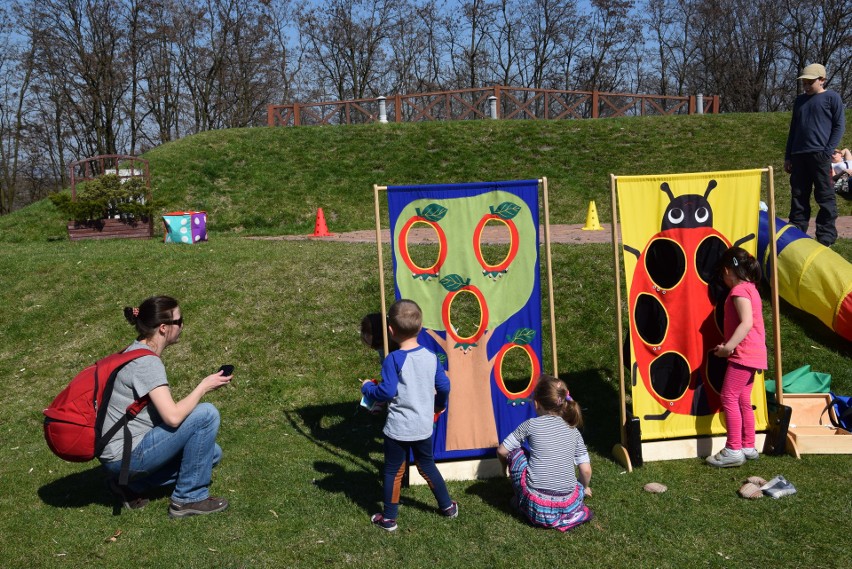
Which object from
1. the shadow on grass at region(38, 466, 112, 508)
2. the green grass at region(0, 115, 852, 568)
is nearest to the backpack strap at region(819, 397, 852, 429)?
the green grass at region(0, 115, 852, 568)

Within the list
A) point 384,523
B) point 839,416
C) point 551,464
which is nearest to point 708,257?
point 839,416

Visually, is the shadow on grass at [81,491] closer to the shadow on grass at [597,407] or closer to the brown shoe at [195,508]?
the brown shoe at [195,508]

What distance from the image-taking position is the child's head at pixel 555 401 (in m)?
4.36

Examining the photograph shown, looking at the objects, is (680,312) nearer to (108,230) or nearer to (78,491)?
(78,491)

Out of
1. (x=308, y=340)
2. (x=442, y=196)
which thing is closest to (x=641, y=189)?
(x=442, y=196)

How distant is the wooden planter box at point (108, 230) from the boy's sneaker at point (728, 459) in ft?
43.1

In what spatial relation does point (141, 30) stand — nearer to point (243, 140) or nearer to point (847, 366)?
point (243, 140)

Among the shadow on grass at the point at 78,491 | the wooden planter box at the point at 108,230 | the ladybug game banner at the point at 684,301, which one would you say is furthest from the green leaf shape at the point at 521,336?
the wooden planter box at the point at 108,230

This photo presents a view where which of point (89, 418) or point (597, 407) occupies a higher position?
point (89, 418)

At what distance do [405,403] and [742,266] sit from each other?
8.94ft

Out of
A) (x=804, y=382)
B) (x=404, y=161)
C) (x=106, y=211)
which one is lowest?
(x=804, y=382)

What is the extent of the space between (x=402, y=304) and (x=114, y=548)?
2.20 metres

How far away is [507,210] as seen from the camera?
17.2ft

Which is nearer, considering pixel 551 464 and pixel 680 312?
pixel 551 464
